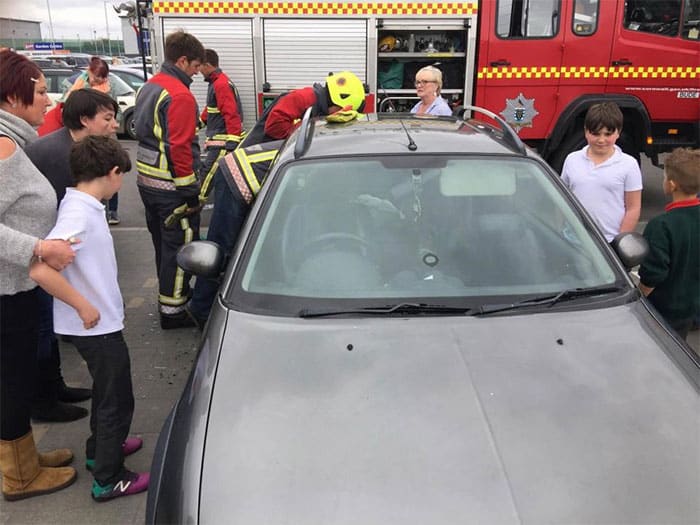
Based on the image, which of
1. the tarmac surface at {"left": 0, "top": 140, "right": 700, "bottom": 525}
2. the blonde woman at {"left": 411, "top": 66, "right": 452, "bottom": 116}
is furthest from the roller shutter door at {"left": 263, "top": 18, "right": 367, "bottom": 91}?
the tarmac surface at {"left": 0, "top": 140, "right": 700, "bottom": 525}

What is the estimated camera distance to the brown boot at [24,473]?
104 inches

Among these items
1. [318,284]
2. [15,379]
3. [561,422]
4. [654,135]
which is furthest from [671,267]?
[654,135]

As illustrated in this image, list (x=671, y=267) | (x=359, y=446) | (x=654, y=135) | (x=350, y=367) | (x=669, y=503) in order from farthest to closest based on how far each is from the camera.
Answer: (x=654, y=135) → (x=671, y=267) → (x=350, y=367) → (x=359, y=446) → (x=669, y=503)

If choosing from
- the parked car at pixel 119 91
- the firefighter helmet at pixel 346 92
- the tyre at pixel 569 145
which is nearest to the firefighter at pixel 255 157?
the firefighter helmet at pixel 346 92

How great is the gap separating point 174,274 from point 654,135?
5726 millimetres

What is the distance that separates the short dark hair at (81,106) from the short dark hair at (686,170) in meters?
2.64

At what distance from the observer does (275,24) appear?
283 inches

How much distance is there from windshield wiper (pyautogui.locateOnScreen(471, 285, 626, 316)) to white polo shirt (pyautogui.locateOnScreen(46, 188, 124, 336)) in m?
1.42

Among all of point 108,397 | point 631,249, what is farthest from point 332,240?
point 631,249

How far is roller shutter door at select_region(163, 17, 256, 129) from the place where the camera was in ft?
23.5

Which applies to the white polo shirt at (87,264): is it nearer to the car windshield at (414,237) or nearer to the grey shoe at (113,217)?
the car windshield at (414,237)

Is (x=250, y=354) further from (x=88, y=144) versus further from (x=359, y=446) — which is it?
(x=88, y=144)

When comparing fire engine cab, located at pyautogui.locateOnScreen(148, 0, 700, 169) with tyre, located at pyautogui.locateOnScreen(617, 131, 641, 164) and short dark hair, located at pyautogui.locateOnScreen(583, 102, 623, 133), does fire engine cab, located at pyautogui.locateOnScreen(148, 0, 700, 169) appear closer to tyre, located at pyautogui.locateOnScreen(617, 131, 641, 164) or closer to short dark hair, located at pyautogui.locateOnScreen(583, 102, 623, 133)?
tyre, located at pyautogui.locateOnScreen(617, 131, 641, 164)

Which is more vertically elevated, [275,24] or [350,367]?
[275,24]
